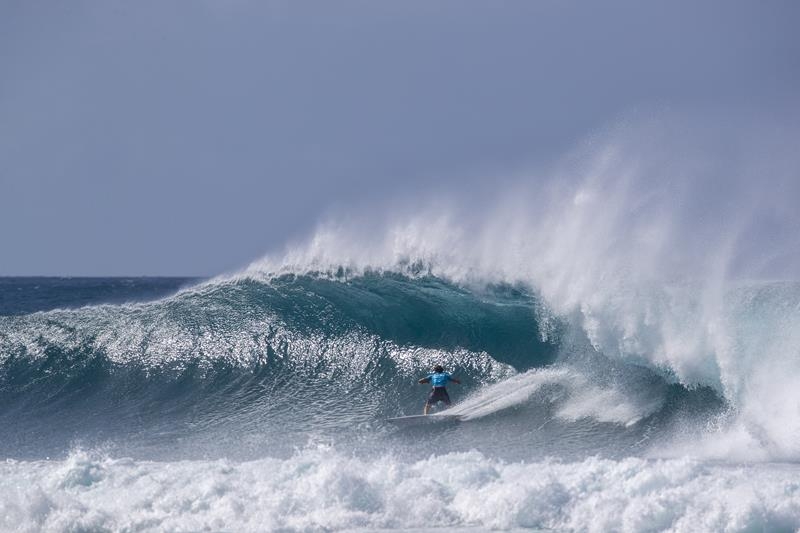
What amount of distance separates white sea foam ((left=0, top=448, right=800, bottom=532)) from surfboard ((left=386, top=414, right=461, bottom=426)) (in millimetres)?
2881

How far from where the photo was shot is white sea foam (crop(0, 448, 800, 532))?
8.58 m

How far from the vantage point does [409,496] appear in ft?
30.7

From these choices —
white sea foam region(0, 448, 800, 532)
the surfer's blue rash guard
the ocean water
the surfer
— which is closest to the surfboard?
the ocean water

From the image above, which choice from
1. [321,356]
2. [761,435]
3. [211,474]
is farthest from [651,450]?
[321,356]

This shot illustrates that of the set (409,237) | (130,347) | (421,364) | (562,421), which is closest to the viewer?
(562,421)

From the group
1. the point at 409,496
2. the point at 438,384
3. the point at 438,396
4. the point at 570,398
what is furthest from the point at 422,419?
the point at 409,496

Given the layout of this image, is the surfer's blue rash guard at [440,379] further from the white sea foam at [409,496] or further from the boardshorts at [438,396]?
the white sea foam at [409,496]

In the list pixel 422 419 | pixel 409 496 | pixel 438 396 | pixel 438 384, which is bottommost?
pixel 409 496

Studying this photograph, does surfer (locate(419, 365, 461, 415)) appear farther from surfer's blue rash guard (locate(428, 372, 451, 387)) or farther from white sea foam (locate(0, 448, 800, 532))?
white sea foam (locate(0, 448, 800, 532))

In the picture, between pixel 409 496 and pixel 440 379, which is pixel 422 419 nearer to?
pixel 440 379

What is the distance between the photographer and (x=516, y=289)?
17594 mm

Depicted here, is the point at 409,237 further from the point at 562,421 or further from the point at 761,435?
the point at 761,435

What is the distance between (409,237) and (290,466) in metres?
9.71

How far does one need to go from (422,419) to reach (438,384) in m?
0.98
